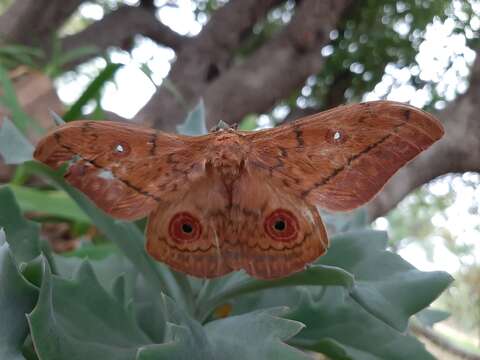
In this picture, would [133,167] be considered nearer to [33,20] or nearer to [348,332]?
[348,332]

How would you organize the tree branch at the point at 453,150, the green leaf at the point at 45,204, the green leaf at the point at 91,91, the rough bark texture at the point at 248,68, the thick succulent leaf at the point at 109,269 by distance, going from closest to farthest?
1. the thick succulent leaf at the point at 109,269
2. the green leaf at the point at 45,204
3. the green leaf at the point at 91,91
4. the tree branch at the point at 453,150
5. the rough bark texture at the point at 248,68

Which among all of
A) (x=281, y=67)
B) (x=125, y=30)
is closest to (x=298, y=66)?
(x=281, y=67)

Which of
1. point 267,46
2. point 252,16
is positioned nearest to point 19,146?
point 267,46

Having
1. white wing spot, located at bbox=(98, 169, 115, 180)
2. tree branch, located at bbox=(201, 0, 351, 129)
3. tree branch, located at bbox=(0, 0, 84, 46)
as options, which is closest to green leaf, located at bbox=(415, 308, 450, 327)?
white wing spot, located at bbox=(98, 169, 115, 180)

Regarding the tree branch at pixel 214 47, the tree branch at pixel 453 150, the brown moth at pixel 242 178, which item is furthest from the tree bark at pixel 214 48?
the brown moth at pixel 242 178

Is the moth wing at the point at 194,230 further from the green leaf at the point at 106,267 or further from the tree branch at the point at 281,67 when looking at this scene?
the tree branch at the point at 281,67

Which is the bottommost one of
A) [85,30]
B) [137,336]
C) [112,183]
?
[137,336]

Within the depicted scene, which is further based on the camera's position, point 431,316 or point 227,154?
point 431,316

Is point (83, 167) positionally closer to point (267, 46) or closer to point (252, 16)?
point (267, 46)
